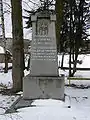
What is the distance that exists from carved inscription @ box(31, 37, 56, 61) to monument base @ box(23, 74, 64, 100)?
0.74 meters

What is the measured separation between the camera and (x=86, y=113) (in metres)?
9.88

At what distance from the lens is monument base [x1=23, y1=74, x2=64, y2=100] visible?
38.0ft

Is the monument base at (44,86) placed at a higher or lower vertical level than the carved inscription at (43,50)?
lower

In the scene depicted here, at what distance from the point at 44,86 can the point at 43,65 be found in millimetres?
776

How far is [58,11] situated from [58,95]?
7135 mm

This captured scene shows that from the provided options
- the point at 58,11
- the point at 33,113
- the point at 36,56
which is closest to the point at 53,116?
the point at 33,113

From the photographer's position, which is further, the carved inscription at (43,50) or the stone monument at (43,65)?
the carved inscription at (43,50)

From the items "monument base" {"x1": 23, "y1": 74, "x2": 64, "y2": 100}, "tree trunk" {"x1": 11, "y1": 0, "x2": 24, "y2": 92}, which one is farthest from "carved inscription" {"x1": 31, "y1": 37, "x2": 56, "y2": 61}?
"tree trunk" {"x1": 11, "y1": 0, "x2": 24, "y2": 92}

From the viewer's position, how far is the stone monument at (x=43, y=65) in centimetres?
1162

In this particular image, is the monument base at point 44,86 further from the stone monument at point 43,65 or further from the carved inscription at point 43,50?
the carved inscription at point 43,50

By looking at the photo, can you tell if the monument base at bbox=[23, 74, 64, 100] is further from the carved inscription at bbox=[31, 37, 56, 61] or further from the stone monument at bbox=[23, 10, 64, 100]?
the carved inscription at bbox=[31, 37, 56, 61]

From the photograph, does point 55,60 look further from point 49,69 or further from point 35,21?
point 35,21

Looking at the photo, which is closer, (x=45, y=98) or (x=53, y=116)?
(x=53, y=116)

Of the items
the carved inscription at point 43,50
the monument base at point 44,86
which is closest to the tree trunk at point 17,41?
the carved inscription at point 43,50
